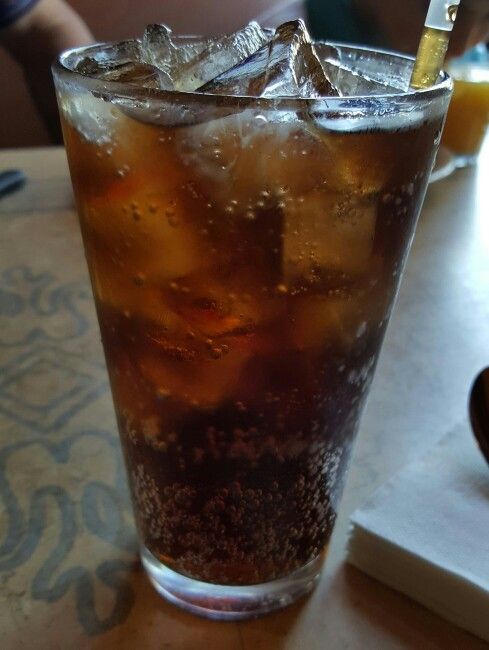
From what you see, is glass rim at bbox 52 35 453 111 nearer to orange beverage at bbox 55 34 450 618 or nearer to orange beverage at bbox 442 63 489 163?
orange beverage at bbox 55 34 450 618

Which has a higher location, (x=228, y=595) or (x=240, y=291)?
(x=240, y=291)

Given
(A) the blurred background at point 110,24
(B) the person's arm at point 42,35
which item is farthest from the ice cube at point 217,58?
(A) the blurred background at point 110,24

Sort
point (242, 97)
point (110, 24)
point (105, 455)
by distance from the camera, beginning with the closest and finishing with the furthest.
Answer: point (242, 97) < point (105, 455) < point (110, 24)

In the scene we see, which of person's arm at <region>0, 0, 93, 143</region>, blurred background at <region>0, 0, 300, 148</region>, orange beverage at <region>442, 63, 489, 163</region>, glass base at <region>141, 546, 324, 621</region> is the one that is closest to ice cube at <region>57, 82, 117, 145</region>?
glass base at <region>141, 546, 324, 621</region>

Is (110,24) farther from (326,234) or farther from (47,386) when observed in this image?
(326,234)

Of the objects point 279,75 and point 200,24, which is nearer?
point 279,75

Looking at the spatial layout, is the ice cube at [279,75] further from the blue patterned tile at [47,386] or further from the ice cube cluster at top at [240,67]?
the blue patterned tile at [47,386]

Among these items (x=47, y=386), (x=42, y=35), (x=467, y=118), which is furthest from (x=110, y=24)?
(x=47, y=386)
